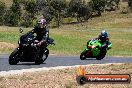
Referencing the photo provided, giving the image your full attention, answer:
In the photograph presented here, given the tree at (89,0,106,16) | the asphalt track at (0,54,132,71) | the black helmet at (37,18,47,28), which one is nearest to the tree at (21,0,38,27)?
the tree at (89,0,106,16)

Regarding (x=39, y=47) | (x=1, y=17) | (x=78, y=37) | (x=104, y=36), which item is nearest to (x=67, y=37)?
(x=78, y=37)

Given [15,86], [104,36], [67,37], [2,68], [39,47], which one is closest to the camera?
[15,86]

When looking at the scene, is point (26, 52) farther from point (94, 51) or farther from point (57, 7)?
point (57, 7)

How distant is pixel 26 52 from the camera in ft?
60.7

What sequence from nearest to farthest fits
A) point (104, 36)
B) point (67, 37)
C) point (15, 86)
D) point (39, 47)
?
point (15, 86)
point (39, 47)
point (104, 36)
point (67, 37)

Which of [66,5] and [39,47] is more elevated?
[39,47]

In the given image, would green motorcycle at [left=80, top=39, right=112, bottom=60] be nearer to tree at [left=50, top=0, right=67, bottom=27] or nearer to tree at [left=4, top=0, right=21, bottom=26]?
tree at [left=4, top=0, right=21, bottom=26]

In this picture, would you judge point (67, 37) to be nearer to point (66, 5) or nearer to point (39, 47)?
point (39, 47)

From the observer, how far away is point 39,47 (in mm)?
18719

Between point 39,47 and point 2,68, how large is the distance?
288 centimetres

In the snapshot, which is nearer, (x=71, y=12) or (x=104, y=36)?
(x=104, y=36)

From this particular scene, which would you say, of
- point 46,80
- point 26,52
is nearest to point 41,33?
point 26,52

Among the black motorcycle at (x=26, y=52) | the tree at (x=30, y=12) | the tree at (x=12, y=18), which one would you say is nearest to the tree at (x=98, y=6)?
the tree at (x=30, y=12)

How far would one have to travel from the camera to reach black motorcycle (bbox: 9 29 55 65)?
18047 millimetres
